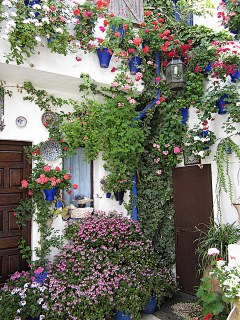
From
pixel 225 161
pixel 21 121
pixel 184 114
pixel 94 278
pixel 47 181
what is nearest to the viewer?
pixel 94 278

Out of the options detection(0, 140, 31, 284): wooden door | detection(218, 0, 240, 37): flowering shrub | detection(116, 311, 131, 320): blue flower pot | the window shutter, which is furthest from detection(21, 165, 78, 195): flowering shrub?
detection(218, 0, 240, 37): flowering shrub

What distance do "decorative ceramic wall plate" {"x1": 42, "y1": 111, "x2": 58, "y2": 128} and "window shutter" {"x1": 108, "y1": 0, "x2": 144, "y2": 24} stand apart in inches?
80.5

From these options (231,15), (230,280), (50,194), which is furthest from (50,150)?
(231,15)

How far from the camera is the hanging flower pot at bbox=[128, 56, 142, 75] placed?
4.64 metres

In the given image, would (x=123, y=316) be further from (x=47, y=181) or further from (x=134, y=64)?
(x=134, y=64)

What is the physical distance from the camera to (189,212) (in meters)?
4.67

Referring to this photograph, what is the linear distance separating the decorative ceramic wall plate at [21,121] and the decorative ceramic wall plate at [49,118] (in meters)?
0.31

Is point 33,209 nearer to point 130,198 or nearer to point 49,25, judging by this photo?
point 130,198

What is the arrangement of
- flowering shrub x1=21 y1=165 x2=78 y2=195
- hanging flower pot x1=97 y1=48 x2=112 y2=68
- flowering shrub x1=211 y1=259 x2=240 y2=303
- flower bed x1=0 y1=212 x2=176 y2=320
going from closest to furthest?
flowering shrub x1=211 y1=259 x2=240 y2=303 < flower bed x1=0 y1=212 x2=176 y2=320 < flowering shrub x1=21 y1=165 x2=78 y2=195 < hanging flower pot x1=97 y1=48 x2=112 y2=68

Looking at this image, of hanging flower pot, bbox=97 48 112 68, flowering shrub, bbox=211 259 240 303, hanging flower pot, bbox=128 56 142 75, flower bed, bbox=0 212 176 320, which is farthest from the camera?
hanging flower pot, bbox=128 56 142 75

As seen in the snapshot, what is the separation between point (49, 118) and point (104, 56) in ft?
4.59

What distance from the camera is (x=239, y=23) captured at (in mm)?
4016

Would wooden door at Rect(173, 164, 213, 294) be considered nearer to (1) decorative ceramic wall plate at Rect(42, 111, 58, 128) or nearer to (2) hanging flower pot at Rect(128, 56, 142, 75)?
(2) hanging flower pot at Rect(128, 56, 142, 75)

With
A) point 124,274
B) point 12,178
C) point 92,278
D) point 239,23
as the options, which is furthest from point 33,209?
point 239,23
